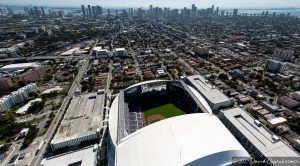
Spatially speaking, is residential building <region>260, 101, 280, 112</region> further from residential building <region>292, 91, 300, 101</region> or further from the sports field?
the sports field

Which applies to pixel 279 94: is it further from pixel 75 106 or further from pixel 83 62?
pixel 83 62

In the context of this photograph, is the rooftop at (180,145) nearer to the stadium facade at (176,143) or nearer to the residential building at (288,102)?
the stadium facade at (176,143)

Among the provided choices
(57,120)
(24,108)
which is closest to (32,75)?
(24,108)

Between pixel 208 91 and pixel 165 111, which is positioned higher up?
pixel 208 91

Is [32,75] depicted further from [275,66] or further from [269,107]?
[275,66]

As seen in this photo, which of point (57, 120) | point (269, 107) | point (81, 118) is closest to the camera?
point (81, 118)
